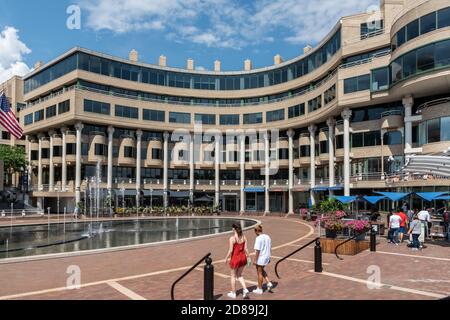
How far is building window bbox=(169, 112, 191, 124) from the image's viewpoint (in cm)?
5944

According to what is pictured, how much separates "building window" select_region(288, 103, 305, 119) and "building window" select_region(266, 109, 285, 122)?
1.49 metres

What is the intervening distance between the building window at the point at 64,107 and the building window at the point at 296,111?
29.8 meters

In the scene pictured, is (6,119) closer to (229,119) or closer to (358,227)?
(358,227)

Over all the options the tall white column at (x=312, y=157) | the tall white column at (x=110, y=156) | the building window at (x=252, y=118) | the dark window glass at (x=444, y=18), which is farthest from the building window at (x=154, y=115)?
the dark window glass at (x=444, y=18)

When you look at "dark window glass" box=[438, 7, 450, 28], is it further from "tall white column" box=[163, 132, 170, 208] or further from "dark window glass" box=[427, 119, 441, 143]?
"tall white column" box=[163, 132, 170, 208]

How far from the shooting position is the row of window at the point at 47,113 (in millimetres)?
52156

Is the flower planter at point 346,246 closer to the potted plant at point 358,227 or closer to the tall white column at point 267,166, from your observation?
the potted plant at point 358,227

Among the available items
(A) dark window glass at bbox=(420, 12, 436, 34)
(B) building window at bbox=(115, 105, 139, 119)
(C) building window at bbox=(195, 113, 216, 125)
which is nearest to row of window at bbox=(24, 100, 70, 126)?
(B) building window at bbox=(115, 105, 139, 119)

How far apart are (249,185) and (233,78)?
17106 millimetres

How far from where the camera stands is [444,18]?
103ft

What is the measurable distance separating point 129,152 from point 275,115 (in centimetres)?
2179

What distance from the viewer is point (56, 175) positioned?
2219 inches
